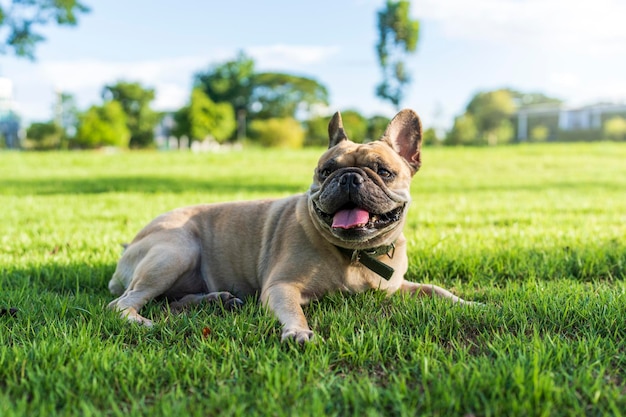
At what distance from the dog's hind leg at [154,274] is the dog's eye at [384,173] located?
1.51m

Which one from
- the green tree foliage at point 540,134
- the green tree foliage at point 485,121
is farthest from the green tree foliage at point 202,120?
the green tree foliage at point 540,134

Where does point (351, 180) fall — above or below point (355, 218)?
above

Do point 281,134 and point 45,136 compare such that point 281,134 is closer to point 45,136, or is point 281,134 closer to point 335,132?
point 45,136

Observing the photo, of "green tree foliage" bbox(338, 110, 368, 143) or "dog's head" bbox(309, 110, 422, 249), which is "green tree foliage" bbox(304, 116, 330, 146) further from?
"dog's head" bbox(309, 110, 422, 249)

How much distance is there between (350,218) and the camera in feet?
11.2

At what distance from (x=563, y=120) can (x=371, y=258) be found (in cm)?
8055

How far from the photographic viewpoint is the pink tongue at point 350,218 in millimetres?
3385

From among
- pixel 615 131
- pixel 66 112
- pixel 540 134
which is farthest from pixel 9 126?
pixel 615 131

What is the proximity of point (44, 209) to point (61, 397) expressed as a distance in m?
7.84

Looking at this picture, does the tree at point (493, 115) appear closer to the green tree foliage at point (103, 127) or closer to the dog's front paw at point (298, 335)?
the green tree foliage at point (103, 127)

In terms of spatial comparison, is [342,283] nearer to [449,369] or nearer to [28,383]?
[449,369]

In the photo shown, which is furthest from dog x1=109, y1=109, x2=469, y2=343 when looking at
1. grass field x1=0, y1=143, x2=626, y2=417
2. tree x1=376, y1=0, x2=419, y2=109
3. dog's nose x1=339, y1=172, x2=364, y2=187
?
tree x1=376, y1=0, x2=419, y2=109

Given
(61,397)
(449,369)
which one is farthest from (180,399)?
(449,369)

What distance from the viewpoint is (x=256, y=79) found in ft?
320
